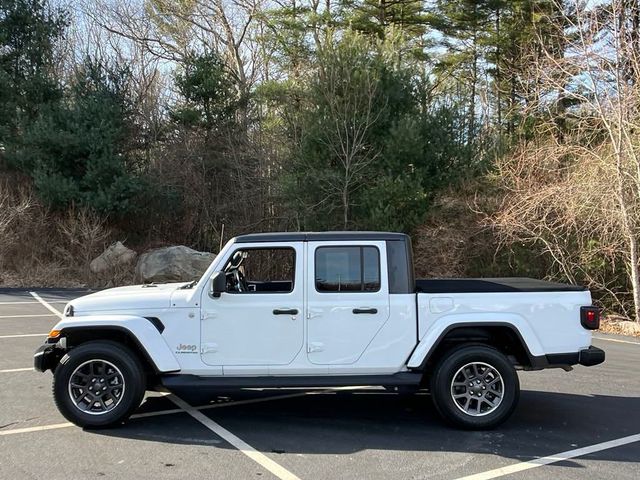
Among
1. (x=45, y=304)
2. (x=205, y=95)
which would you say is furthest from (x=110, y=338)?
(x=205, y=95)

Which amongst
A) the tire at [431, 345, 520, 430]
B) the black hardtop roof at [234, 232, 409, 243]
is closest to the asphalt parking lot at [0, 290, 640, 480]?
the tire at [431, 345, 520, 430]

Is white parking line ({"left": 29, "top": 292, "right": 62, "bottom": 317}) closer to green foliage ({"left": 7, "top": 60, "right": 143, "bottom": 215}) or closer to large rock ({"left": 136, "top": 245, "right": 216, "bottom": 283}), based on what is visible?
large rock ({"left": 136, "top": 245, "right": 216, "bottom": 283})

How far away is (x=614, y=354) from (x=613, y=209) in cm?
A: 438

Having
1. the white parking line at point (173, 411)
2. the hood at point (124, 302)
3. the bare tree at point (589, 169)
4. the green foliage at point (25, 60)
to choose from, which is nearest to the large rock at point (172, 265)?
the green foliage at point (25, 60)

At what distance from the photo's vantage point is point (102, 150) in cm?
2230

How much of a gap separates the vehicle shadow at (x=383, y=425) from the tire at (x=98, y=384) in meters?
0.18

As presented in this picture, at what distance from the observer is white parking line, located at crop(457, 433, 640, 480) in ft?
14.7

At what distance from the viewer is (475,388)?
5559mm

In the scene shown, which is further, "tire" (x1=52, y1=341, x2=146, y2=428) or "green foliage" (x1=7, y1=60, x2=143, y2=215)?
"green foliage" (x1=7, y1=60, x2=143, y2=215)

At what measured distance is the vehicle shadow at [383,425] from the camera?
5.10m

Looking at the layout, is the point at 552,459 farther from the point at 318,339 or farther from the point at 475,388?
the point at 318,339

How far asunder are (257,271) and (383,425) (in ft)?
8.70

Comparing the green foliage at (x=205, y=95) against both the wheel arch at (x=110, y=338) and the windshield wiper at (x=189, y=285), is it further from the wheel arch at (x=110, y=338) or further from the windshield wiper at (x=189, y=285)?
the wheel arch at (x=110, y=338)

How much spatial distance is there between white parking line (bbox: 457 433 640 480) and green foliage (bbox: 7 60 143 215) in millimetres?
19753
